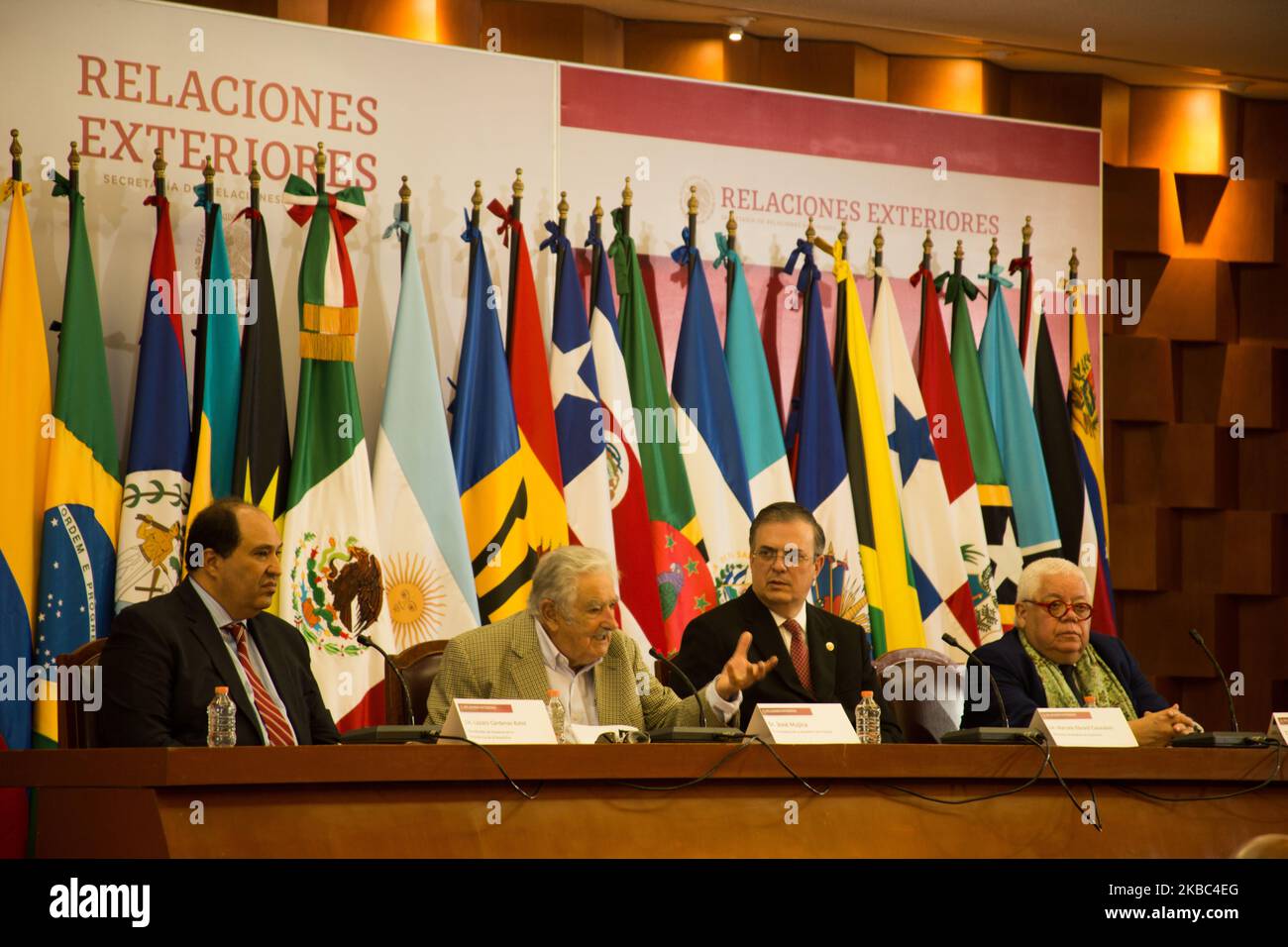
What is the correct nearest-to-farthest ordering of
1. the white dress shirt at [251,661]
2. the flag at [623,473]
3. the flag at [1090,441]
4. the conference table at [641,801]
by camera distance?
the conference table at [641,801] < the white dress shirt at [251,661] < the flag at [623,473] < the flag at [1090,441]

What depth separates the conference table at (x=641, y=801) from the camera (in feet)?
9.55

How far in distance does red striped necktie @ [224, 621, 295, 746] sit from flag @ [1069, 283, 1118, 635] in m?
3.68

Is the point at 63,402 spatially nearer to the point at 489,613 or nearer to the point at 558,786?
the point at 489,613

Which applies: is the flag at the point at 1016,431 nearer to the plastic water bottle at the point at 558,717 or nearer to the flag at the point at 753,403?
the flag at the point at 753,403

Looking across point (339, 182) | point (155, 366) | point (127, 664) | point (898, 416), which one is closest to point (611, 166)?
point (339, 182)

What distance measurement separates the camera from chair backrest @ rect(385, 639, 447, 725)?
4191 mm

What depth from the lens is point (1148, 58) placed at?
7.04 m

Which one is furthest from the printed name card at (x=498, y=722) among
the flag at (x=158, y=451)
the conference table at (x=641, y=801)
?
the flag at (x=158, y=451)

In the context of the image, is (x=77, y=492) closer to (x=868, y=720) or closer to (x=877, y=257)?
(x=868, y=720)

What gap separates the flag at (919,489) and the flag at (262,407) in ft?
7.52

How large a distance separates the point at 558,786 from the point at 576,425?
2751 millimetres

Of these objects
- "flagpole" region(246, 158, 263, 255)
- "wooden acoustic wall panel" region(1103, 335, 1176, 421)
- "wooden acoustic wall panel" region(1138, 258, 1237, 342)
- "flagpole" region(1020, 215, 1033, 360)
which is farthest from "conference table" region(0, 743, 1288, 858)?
"wooden acoustic wall panel" region(1138, 258, 1237, 342)

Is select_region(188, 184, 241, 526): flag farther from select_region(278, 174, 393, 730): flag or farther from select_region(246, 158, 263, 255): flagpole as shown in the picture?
select_region(278, 174, 393, 730): flag

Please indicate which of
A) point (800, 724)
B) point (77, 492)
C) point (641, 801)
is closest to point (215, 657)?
point (641, 801)
